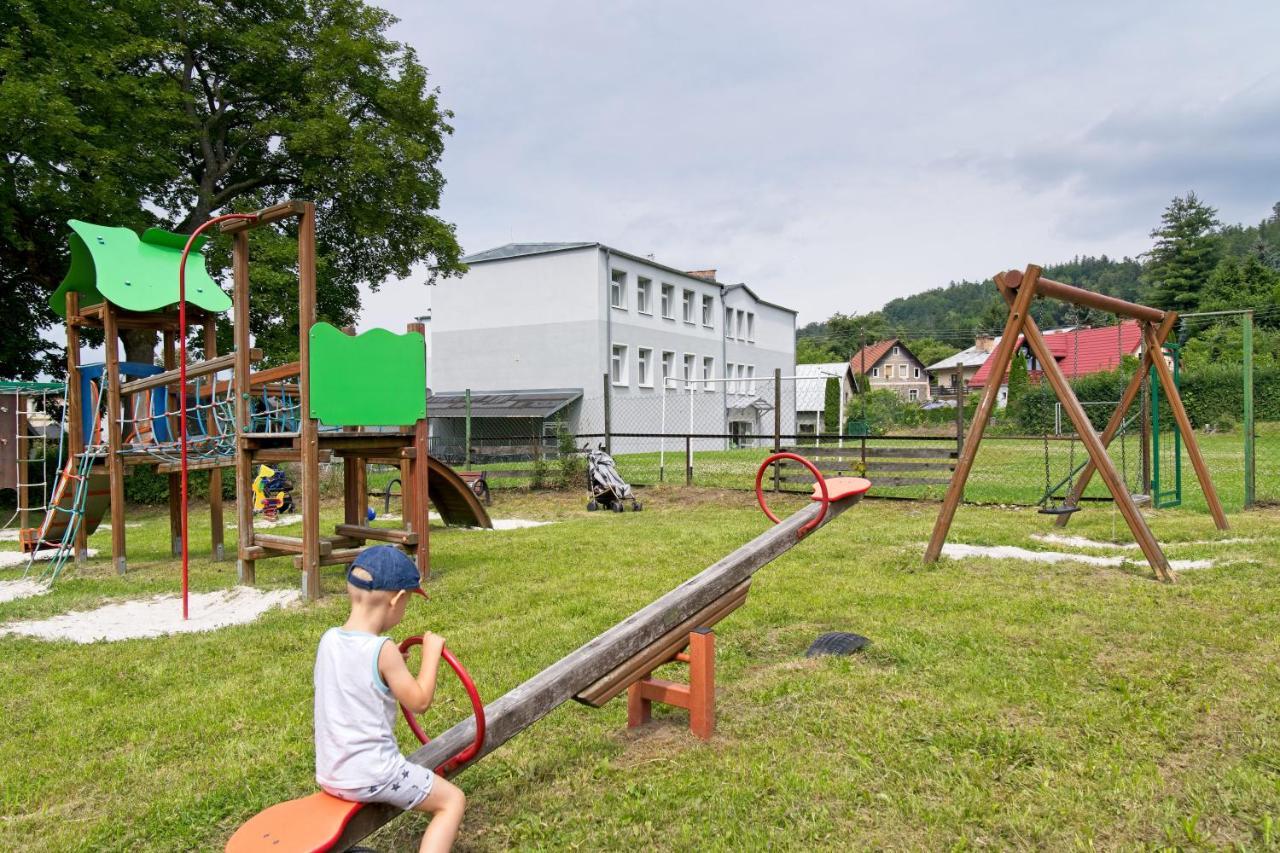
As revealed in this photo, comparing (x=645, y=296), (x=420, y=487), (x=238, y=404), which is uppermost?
(x=645, y=296)

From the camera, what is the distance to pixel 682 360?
120ft

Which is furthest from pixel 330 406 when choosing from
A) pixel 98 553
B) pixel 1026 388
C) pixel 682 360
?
pixel 1026 388

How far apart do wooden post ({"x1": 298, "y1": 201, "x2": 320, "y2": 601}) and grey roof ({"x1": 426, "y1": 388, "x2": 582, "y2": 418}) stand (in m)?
21.9

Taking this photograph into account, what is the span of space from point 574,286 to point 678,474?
594 inches

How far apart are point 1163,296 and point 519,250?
47808 mm

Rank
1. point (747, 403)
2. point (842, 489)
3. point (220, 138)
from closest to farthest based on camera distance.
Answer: point (842, 489)
point (220, 138)
point (747, 403)

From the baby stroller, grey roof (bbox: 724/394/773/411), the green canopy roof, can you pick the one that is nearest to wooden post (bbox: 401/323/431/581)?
the green canopy roof

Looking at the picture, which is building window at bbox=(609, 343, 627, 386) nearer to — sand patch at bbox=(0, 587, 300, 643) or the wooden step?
the wooden step

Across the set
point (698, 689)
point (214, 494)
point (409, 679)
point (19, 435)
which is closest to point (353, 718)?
point (409, 679)

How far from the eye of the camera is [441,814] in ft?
8.05

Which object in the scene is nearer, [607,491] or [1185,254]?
[607,491]

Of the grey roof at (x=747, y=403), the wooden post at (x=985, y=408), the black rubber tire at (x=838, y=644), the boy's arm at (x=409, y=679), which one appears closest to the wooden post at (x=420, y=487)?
the black rubber tire at (x=838, y=644)

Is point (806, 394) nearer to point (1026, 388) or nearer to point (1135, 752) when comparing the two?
point (1026, 388)

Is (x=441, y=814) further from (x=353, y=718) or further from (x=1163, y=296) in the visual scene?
(x=1163, y=296)
